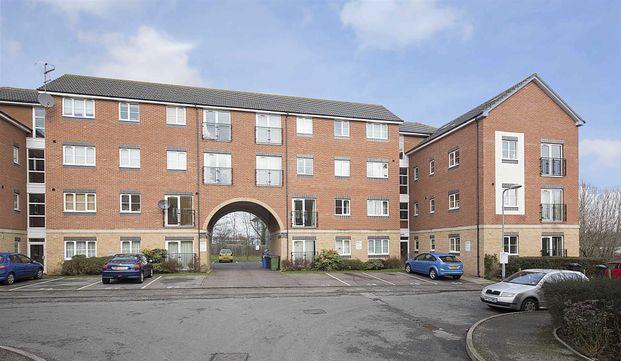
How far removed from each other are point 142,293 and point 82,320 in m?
6.19

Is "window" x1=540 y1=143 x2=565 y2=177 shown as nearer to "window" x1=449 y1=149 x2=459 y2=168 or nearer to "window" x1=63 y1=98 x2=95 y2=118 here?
"window" x1=449 y1=149 x2=459 y2=168

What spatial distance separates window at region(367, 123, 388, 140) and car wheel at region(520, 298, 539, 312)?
19.1 m

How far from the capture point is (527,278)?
15.0m

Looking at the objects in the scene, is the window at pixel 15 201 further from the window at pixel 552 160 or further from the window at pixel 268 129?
the window at pixel 552 160

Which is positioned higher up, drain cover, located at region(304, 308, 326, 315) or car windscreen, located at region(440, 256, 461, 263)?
drain cover, located at region(304, 308, 326, 315)

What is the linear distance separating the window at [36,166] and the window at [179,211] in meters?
7.93

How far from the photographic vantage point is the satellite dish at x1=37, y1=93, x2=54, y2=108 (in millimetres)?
25544

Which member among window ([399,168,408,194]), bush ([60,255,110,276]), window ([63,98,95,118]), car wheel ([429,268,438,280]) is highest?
window ([63,98,95,118])

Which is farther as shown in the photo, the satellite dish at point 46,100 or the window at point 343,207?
the window at point 343,207

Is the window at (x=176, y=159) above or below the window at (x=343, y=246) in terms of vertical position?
above

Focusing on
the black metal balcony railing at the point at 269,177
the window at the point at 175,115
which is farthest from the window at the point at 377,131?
the window at the point at 175,115

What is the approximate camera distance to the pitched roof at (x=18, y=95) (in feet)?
91.0

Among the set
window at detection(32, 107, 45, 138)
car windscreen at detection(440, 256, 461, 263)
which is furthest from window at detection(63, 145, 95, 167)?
car windscreen at detection(440, 256, 461, 263)

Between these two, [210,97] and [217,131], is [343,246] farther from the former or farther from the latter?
[210,97]
